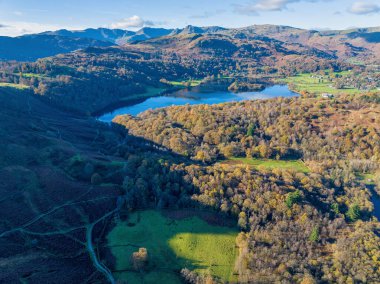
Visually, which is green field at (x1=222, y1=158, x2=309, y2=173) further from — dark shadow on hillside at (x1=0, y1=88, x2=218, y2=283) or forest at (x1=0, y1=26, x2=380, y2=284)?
dark shadow on hillside at (x1=0, y1=88, x2=218, y2=283)

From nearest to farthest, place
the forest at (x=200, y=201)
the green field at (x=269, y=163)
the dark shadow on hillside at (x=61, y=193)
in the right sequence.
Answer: the dark shadow on hillside at (x=61, y=193)
the forest at (x=200, y=201)
the green field at (x=269, y=163)

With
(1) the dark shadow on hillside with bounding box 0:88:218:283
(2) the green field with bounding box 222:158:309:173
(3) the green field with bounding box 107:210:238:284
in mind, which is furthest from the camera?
(2) the green field with bounding box 222:158:309:173

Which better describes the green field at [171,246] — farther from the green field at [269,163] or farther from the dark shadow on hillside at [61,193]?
the green field at [269,163]

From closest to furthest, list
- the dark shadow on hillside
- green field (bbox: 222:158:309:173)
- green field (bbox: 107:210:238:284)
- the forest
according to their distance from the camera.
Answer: green field (bbox: 107:210:238:284) → the dark shadow on hillside → the forest → green field (bbox: 222:158:309:173)

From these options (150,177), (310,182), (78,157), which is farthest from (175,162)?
(310,182)

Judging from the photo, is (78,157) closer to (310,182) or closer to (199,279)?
(199,279)

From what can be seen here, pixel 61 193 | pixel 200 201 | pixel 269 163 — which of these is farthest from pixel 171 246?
pixel 269 163

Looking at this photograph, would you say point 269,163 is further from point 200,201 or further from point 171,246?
point 171,246

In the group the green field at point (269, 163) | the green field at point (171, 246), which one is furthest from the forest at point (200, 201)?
the green field at point (269, 163)

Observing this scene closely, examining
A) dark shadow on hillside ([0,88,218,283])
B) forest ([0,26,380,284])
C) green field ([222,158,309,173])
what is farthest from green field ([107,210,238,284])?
green field ([222,158,309,173])
